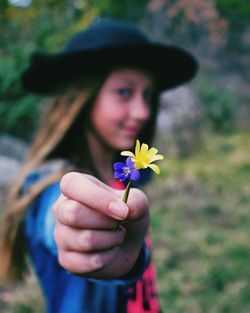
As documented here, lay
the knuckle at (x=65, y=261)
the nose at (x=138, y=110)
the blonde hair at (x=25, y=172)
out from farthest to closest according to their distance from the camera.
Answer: the blonde hair at (x=25, y=172) → the nose at (x=138, y=110) → the knuckle at (x=65, y=261)

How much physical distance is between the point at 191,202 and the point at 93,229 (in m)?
5.26

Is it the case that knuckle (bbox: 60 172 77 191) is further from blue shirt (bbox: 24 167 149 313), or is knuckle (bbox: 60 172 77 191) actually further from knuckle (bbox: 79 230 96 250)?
blue shirt (bbox: 24 167 149 313)

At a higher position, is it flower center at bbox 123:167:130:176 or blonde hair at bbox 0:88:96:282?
flower center at bbox 123:167:130:176

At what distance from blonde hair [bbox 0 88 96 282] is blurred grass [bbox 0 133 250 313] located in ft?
5.46

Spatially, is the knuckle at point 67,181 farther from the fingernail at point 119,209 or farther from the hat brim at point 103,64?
the hat brim at point 103,64

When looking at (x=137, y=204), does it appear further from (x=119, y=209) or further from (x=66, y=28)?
(x=66, y=28)

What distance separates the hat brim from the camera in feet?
5.95

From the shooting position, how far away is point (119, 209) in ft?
2.00

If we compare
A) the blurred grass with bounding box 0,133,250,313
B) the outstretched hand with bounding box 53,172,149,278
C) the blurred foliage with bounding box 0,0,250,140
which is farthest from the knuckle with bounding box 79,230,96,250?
the blurred foliage with bounding box 0,0,250,140

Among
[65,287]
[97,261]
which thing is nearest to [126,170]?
[97,261]

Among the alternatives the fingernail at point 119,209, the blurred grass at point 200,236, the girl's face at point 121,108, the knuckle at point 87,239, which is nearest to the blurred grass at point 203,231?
the blurred grass at point 200,236

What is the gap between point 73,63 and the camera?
75.8 inches

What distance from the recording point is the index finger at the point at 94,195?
61cm

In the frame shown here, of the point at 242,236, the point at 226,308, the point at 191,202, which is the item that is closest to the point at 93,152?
the point at 226,308
